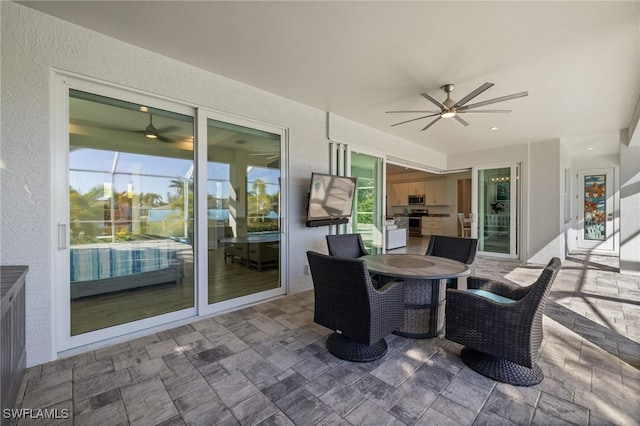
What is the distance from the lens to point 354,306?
2.18 meters

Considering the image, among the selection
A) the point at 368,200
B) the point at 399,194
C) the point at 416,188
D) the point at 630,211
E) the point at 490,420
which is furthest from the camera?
the point at 399,194

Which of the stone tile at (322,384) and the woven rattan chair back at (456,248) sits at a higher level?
the woven rattan chair back at (456,248)

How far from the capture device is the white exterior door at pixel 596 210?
7191 millimetres

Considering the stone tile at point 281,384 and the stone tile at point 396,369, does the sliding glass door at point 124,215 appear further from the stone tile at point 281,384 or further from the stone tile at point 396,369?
the stone tile at point 396,369

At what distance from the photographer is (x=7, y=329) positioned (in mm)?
1644

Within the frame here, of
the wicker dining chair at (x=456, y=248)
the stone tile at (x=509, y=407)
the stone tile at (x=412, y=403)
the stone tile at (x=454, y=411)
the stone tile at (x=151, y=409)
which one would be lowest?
the stone tile at (x=151, y=409)

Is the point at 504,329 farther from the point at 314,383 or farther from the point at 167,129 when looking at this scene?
the point at 167,129

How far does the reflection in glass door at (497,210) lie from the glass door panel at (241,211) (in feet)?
18.3

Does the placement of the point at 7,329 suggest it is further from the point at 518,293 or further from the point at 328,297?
the point at 518,293

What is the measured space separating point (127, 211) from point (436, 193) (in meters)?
10.4

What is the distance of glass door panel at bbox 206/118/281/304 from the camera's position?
10.9 ft

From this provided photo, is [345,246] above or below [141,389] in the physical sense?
above

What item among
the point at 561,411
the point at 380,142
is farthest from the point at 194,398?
the point at 380,142

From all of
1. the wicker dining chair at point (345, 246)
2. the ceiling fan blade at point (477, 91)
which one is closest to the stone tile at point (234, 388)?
the wicker dining chair at point (345, 246)
